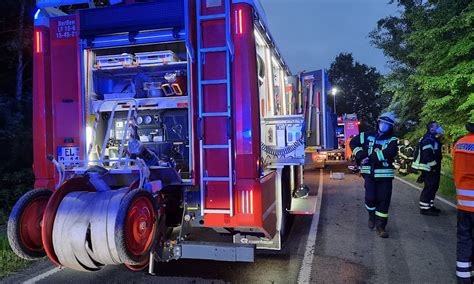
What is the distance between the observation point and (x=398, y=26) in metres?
20.2

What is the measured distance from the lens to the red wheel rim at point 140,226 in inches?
138

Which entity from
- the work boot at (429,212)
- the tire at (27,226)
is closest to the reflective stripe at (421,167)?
the work boot at (429,212)

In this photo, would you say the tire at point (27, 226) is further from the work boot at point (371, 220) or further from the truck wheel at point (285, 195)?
the work boot at point (371, 220)

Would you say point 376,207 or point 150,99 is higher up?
point 150,99

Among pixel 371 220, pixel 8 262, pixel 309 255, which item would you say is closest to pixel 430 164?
pixel 371 220

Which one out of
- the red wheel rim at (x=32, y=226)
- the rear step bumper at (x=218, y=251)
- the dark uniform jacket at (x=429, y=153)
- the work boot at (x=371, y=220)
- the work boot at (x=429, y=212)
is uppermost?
the dark uniform jacket at (x=429, y=153)

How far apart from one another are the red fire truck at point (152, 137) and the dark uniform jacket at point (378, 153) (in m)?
1.65

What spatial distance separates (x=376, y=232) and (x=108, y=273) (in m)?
4.22

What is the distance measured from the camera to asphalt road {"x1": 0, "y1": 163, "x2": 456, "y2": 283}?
15.3ft

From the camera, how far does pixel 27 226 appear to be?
3859mm

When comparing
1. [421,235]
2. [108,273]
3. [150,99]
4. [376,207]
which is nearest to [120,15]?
[150,99]

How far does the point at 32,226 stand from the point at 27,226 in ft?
0.17

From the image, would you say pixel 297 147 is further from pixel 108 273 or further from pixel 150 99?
pixel 108 273

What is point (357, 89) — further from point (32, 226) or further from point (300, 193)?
point (32, 226)
